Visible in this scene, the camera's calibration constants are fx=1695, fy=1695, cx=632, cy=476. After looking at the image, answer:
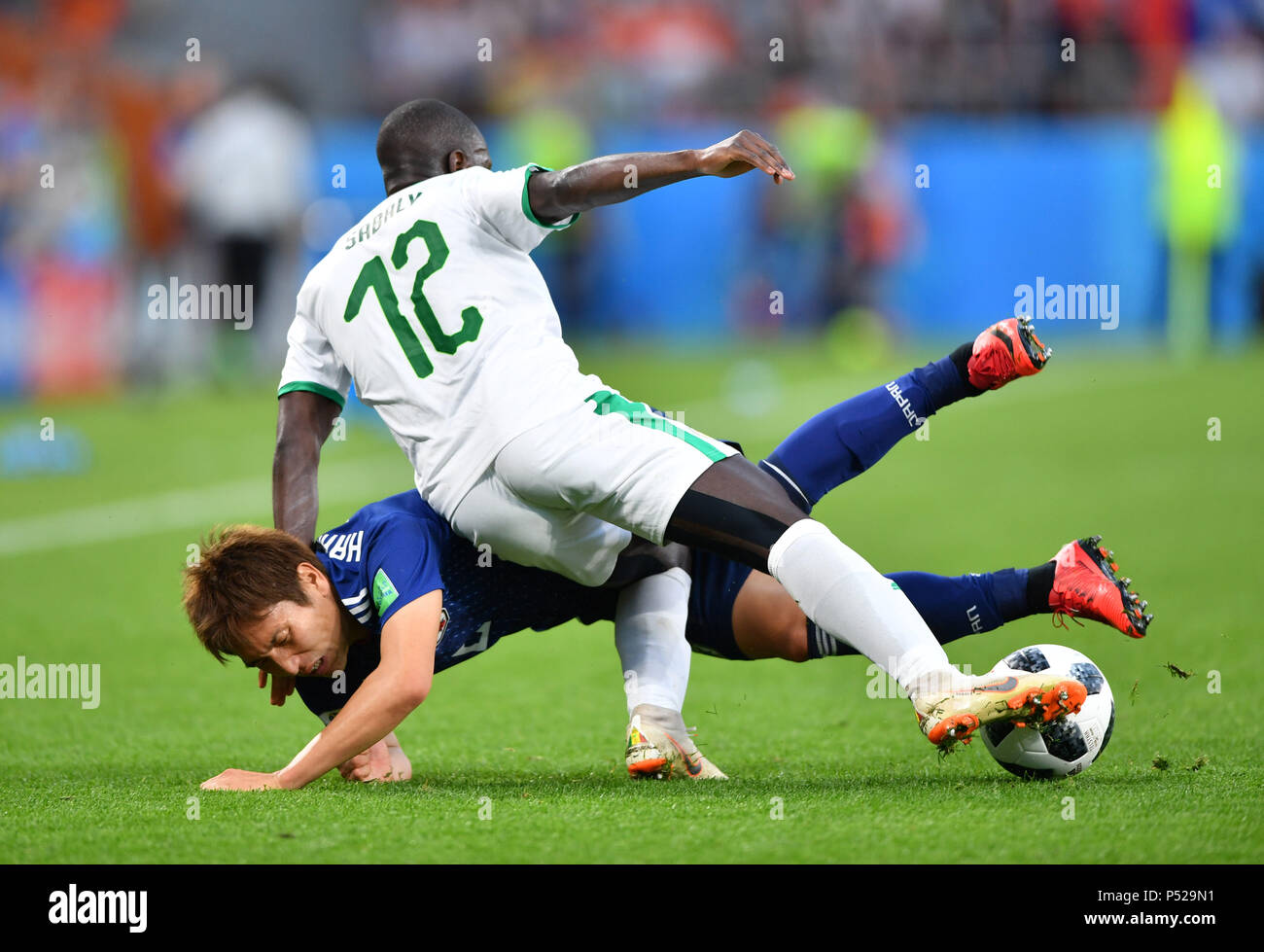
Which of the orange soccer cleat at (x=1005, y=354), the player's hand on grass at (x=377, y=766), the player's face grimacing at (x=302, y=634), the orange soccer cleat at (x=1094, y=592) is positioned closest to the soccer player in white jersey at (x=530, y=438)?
the player's face grimacing at (x=302, y=634)

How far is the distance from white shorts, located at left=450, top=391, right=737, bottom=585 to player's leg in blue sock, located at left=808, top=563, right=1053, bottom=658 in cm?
70

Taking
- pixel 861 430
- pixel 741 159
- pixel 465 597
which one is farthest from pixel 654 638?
pixel 741 159

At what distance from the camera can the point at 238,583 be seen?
4.00 m

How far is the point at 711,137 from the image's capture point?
→ 1783 centimetres

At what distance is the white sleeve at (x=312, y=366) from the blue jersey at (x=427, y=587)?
1.38 feet

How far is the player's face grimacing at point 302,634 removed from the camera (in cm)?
402

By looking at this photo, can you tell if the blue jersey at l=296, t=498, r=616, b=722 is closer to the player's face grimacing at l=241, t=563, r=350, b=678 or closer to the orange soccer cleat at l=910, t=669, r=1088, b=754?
the player's face grimacing at l=241, t=563, r=350, b=678

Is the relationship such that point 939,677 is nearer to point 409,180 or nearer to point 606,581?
point 606,581

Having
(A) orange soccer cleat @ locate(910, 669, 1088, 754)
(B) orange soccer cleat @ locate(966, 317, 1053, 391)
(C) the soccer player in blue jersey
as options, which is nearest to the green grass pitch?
(A) orange soccer cleat @ locate(910, 669, 1088, 754)

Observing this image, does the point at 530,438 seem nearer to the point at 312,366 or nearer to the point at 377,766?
the point at 312,366

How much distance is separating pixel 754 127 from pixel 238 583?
581 inches

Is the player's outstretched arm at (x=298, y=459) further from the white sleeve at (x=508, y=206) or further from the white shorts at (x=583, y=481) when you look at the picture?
the white sleeve at (x=508, y=206)

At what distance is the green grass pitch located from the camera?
3.58 metres
